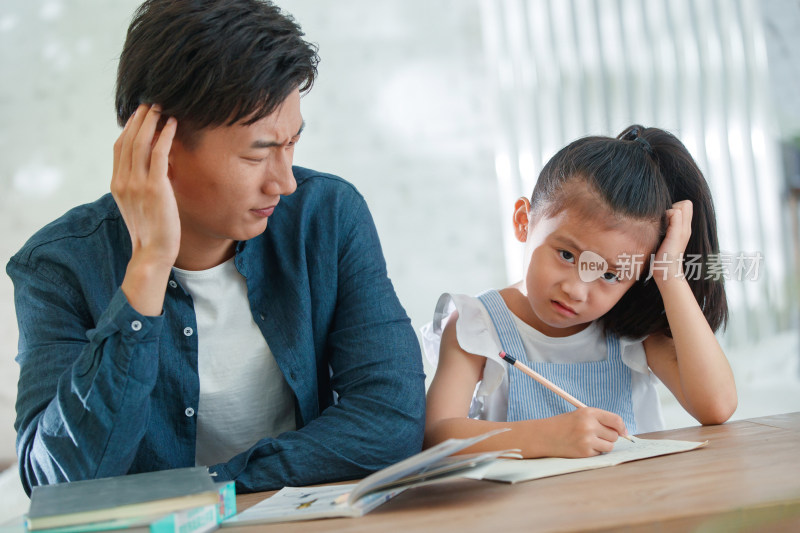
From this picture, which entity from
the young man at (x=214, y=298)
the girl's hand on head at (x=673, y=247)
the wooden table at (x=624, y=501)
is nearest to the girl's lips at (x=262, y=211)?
the young man at (x=214, y=298)

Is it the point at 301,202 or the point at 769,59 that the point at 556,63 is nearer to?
the point at 769,59

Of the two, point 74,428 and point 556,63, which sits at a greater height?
point 556,63

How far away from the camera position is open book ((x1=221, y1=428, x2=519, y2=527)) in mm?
739

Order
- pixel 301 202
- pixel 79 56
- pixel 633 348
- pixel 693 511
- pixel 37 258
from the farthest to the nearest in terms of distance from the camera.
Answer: pixel 79 56 < pixel 633 348 < pixel 301 202 < pixel 37 258 < pixel 693 511

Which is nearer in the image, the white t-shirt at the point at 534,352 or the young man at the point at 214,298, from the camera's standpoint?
the young man at the point at 214,298

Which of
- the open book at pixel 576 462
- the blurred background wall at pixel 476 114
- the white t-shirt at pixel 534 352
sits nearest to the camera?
the open book at pixel 576 462

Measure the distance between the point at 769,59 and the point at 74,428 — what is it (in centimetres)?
325

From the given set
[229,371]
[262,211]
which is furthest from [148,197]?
[229,371]


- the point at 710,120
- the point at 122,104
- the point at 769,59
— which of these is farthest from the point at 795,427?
the point at 769,59

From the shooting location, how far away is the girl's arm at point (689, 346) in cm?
127

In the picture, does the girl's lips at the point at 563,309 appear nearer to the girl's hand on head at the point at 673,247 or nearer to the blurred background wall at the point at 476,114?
the girl's hand on head at the point at 673,247

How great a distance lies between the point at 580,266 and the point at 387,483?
651 mm

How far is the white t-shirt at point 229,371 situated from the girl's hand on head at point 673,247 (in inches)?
26.5

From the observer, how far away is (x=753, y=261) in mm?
3123
